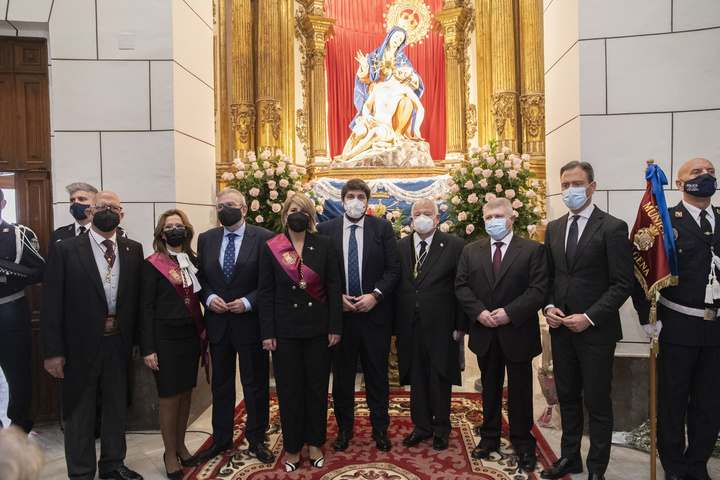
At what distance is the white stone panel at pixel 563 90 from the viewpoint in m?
3.64

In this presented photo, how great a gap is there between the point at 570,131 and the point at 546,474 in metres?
2.44

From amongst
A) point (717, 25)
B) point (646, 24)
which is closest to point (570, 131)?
point (646, 24)

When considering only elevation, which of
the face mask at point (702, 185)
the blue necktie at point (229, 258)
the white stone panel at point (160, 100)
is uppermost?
the white stone panel at point (160, 100)

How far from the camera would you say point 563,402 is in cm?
293

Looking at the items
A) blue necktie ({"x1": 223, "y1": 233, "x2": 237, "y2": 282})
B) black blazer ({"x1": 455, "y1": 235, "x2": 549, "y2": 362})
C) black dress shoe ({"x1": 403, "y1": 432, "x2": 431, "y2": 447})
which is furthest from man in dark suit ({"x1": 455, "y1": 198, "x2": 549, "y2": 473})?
blue necktie ({"x1": 223, "y1": 233, "x2": 237, "y2": 282})

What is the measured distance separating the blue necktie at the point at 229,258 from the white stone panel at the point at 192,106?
1258 millimetres

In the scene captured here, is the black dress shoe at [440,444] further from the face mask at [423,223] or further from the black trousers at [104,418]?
the black trousers at [104,418]

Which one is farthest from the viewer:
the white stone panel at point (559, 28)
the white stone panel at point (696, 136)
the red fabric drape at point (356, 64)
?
the red fabric drape at point (356, 64)

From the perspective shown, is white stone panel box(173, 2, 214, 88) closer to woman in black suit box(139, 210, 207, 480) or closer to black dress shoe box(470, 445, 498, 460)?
woman in black suit box(139, 210, 207, 480)

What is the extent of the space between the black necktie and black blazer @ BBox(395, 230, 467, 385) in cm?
72

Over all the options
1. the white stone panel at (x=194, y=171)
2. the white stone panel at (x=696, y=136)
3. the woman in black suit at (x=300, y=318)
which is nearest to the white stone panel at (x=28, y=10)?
→ the white stone panel at (x=194, y=171)

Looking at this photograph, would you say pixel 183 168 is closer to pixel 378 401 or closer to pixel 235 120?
pixel 378 401

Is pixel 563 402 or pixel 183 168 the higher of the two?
pixel 183 168

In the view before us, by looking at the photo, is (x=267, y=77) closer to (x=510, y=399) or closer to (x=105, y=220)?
(x=105, y=220)
